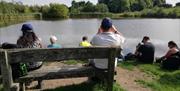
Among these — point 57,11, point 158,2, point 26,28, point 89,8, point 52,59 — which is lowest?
point 57,11

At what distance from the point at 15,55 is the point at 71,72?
1.36 m

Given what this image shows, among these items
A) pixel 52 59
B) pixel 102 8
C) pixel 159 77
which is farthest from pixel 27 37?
pixel 102 8

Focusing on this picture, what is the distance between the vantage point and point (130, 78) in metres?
10.3

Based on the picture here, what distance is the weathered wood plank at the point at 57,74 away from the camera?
24.6 feet

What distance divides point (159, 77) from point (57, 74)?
4.10 meters

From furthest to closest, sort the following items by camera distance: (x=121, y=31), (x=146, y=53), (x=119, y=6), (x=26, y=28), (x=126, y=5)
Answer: (x=119, y=6) < (x=126, y=5) < (x=121, y=31) < (x=146, y=53) < (x=26, y=28)

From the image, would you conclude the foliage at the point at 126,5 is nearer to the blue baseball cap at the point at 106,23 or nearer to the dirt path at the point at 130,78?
the dirt path at the point at 130,78

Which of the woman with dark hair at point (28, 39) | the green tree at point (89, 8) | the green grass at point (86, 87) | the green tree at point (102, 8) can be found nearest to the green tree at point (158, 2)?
the green tree at point (89, 8)

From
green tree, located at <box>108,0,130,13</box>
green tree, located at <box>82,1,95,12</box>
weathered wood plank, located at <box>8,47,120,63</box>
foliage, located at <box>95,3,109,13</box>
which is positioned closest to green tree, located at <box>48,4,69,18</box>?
foliage, located at <box>95,3,109,13</box>

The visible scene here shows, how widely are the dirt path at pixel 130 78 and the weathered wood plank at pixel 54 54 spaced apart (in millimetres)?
1877

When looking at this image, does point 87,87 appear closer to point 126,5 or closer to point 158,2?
point 126,5

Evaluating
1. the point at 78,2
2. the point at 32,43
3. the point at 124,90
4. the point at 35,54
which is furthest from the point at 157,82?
the point at 78,2

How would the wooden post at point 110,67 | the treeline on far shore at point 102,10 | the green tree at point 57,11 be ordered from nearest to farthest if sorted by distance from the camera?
the wooden post at point 110,67, the treeline on far shore at point 102,10, the green tree at point 57,11

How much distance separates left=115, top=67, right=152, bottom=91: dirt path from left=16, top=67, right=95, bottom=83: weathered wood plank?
1.52 meters
